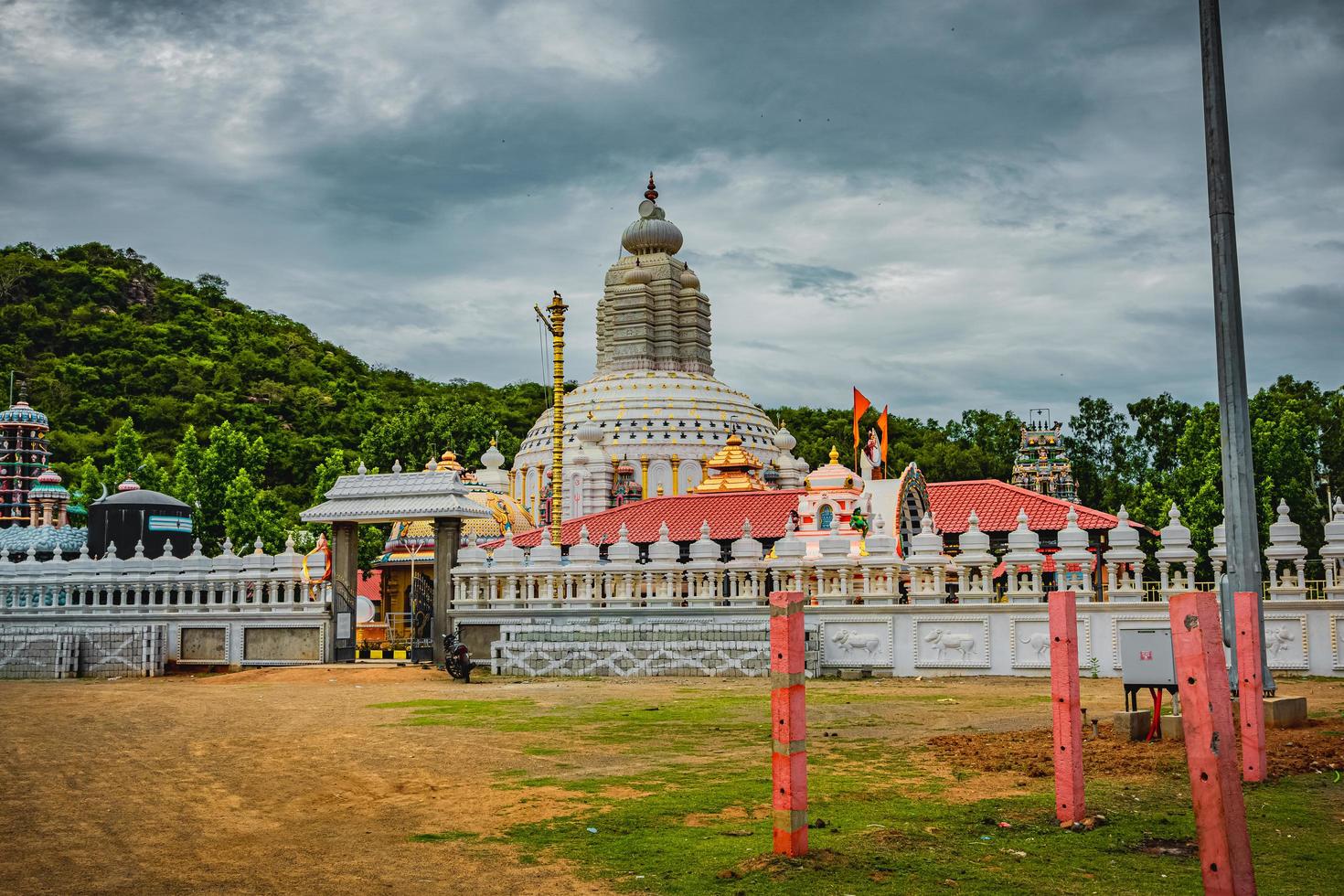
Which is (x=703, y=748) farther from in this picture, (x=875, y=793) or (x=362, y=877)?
(x=362, y=877)

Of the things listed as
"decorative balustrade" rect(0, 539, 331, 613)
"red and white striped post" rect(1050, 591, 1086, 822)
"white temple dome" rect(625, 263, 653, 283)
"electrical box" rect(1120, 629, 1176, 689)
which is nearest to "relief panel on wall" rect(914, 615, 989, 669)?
"electrical box" rect(1120, 629, 1176, 689)

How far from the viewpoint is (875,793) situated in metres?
9.47

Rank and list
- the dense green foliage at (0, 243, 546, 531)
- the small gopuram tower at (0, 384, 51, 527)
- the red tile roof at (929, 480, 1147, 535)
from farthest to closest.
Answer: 1. the dense green foliage at (0, 243, 546, 531)
2. the small gopuram tower at (0, 384, 51, 527)
3. the red tile roof at (929, 480, 1147, 535)

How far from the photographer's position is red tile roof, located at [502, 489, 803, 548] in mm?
38906

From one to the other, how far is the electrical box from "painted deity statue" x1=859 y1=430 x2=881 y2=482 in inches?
926

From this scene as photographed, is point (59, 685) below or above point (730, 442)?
below

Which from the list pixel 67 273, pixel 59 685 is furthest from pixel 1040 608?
pixel 67 273

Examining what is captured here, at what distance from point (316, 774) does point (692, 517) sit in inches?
1173

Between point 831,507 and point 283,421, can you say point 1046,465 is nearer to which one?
point 831,507

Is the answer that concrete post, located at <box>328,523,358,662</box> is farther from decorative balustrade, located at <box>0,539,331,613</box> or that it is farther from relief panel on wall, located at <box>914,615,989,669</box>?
relief panel on wall, located at <box>914,615,989,669</box>

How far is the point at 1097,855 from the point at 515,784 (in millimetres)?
4908

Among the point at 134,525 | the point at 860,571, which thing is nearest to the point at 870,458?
the point at 860,571

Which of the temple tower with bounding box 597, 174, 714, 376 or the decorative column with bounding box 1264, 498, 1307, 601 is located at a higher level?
the temple tower with bounding box 597, 174, 714, 376

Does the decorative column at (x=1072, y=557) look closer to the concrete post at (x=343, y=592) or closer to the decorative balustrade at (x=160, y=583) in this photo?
the concrete post at (x=343, y=592)
